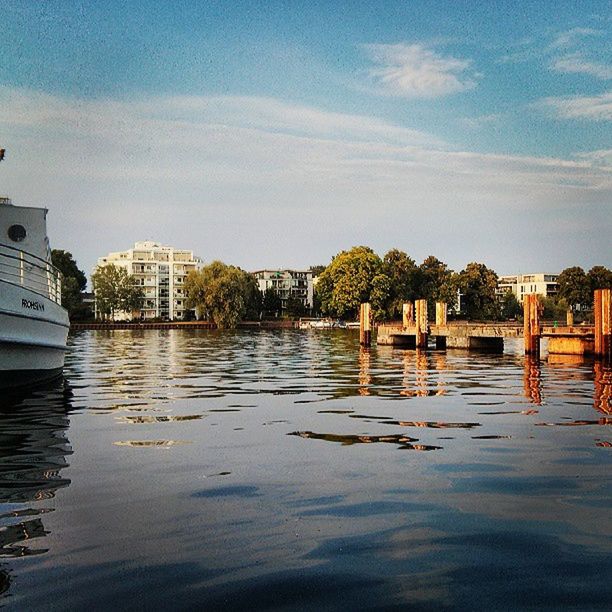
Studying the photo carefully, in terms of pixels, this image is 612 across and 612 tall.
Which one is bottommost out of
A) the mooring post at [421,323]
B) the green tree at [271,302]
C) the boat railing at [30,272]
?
the mooring post at [421,323]

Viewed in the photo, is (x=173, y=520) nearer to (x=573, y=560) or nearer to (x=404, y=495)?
(x=404, y=495)

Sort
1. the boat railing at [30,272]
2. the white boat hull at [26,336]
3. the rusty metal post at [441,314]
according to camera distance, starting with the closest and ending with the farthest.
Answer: the white boat hull at [26,336] < the boat railing at [30,272] < the rusty metal post at [441,314]

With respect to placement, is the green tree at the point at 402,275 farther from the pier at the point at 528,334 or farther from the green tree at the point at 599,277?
the pier at the point at 528,334

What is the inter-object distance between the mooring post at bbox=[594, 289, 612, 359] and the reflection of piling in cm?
394

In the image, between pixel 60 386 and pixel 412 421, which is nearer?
pixel 412 421

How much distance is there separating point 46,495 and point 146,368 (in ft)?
67.6

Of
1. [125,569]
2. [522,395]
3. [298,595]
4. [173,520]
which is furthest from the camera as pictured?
[522,395]

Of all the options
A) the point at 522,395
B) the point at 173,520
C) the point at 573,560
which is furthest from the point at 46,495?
the point at 522,395

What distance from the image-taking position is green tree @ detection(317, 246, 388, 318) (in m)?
110

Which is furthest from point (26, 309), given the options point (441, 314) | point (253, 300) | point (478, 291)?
point (253, 300)

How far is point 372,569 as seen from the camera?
4.70 metres

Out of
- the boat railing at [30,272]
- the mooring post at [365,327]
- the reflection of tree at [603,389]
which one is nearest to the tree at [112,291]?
the mooring post at [365,327]

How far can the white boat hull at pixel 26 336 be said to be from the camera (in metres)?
14.9

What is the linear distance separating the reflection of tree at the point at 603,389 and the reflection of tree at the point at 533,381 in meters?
1.17
